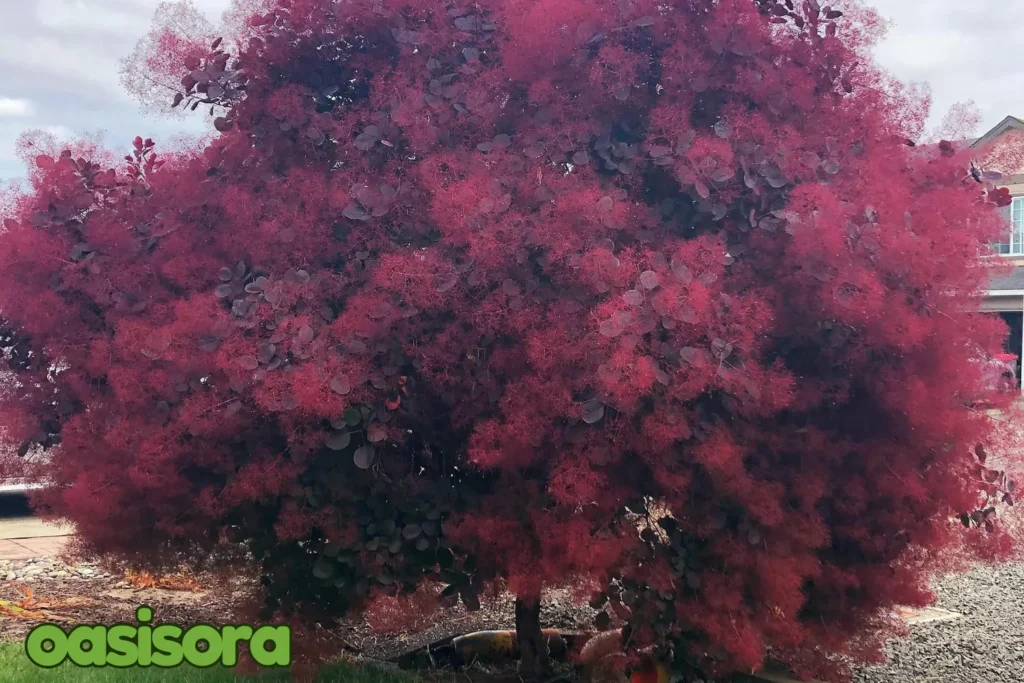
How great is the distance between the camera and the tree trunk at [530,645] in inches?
159

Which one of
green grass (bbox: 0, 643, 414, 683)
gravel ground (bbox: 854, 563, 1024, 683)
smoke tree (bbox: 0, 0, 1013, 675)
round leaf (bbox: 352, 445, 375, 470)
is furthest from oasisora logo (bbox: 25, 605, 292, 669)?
gravel ground (bbox: 854, 563, 1024, 683)

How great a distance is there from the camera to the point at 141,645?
13.0ft

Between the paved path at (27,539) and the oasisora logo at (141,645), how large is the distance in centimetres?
286

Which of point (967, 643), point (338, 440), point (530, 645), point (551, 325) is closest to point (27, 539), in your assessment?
point (530, 645)

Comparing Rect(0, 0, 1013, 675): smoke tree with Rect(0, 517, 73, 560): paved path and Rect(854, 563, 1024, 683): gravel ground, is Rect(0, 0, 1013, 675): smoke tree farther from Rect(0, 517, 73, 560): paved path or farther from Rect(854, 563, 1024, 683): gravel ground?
Rect(0, 517, 73, 560): paved path

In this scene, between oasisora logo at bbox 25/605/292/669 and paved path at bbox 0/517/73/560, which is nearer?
oasisora logo at bbox 25/605/292/669

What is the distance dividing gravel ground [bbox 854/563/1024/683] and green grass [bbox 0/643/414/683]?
225cm

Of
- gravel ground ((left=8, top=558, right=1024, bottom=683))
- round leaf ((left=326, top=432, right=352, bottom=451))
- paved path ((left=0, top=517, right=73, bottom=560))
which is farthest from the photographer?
paved path ((left=0, top=517, right=73, bottom=560))

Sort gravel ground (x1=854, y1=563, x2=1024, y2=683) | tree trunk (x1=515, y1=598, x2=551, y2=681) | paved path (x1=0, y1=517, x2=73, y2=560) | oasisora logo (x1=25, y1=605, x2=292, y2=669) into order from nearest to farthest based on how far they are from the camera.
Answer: oasisora logo (x1=25, y1=605, x2=292, y2=669) < tree trunk (x1=515, y1=598, x2=551, y2=681) < gravel ground (x1=854, y1=563, x2=1024, y2=683) < paved path (x1=0, y1=517, x2=73, y2=560)

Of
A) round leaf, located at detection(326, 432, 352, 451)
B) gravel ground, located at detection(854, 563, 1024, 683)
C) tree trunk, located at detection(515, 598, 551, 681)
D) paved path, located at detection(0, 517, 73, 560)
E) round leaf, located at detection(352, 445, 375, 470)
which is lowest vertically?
gravel ground, located at detection(854, 563, 1024, 683)

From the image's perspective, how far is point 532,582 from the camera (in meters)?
3.14

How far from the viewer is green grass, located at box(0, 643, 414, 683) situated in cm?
380

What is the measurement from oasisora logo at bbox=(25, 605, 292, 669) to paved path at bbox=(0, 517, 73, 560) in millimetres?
2861

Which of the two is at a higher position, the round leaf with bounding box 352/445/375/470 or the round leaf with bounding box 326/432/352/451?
the round leaf with bounding box 326/432/352/451
